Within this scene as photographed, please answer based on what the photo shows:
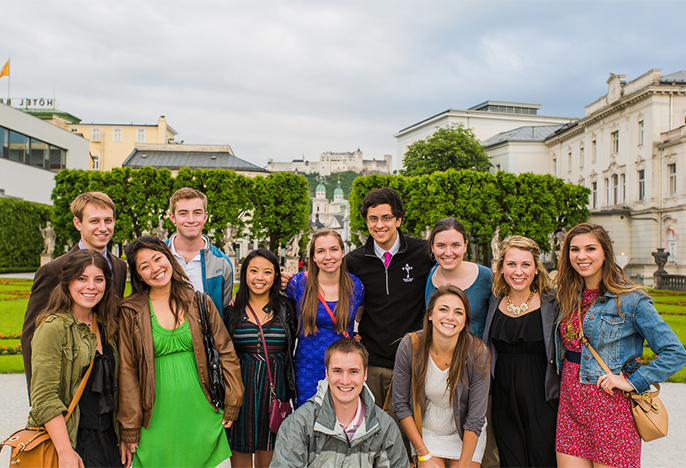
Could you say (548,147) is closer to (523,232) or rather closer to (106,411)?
(523,232)

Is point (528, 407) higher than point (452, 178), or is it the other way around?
point (452, 178)

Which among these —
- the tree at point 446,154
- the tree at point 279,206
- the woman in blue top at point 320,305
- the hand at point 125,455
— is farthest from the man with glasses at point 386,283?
the tree at point 446,154

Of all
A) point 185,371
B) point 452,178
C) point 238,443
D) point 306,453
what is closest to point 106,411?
point 185,371

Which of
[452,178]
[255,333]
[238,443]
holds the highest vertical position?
[452,178]

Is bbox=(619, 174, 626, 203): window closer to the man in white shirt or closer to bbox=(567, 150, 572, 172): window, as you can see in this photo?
bbox=(567, 150, 572, 172): window

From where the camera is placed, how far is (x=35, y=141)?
35375 millimetres

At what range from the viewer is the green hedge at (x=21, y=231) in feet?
97.7

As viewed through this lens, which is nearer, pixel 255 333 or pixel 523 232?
pixel 255 333

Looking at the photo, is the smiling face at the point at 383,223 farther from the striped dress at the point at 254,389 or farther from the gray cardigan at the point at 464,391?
the striped dress at the point at 254,389

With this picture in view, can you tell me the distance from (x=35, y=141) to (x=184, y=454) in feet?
129

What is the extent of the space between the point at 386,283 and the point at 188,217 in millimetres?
1850

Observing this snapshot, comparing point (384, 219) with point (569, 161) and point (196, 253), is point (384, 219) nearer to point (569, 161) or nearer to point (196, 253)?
point (196, 253)

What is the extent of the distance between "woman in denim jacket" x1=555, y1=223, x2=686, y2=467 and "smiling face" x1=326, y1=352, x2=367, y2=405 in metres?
1.45

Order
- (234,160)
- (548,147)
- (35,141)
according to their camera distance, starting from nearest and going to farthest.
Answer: (35,141) → (548,147) → (234,160)
